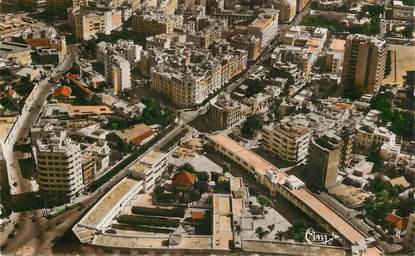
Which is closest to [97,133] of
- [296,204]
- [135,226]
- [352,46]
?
[135,226]

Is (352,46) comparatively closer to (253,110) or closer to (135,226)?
(253,110)

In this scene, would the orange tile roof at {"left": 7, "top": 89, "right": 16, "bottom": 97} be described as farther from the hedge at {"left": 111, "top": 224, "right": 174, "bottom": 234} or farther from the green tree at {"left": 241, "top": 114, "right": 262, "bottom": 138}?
the hedge at {"left": 111, "top": 224, "right": 174, "bottom": 234}

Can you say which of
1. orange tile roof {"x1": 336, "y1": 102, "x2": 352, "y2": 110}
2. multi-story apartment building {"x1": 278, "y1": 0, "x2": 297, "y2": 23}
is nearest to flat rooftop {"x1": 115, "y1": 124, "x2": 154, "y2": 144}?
orange tile roof {"x1": 336, "y1": 102, "x2": 352, "y2": 110}

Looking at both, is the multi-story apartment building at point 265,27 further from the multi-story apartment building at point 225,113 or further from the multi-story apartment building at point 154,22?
the multi-story apartment building at point 225,113

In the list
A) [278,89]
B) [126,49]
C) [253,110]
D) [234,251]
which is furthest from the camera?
[126,49]

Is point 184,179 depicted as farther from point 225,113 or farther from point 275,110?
point 275,110

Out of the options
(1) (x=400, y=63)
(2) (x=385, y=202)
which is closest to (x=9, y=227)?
(2) (x=385, y=202)
